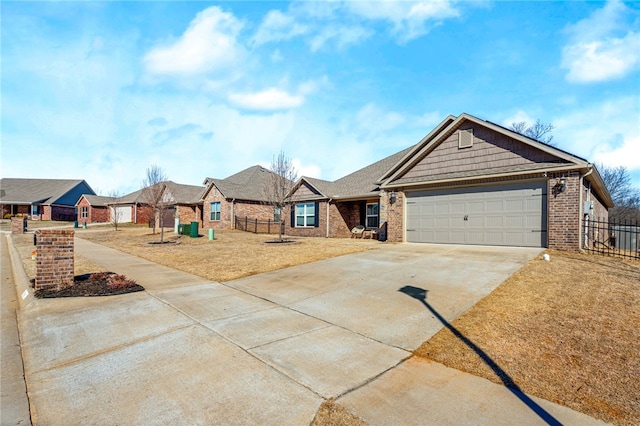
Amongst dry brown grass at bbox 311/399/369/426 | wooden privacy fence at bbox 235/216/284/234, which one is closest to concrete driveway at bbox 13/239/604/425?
dry brown grass at bbox 311/399/369/426

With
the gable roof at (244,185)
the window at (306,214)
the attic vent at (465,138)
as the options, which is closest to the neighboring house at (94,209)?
the gable roof at (244,185)

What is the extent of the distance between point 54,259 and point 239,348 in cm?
556

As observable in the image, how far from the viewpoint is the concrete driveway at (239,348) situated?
2.90 meters

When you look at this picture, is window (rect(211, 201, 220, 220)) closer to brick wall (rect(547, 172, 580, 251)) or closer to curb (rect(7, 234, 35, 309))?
curb (rect(7, 234, 35, 309))

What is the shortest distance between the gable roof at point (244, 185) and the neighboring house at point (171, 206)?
11.6 ft

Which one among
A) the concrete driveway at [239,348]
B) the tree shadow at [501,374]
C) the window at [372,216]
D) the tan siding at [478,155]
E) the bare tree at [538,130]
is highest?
the bare tree at [538,130]

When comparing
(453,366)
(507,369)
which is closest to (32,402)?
(453,366)

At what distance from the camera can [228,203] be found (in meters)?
26.6

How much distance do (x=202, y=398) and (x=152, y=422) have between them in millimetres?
461

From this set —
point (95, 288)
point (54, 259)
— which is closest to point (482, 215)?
point (95, 288)

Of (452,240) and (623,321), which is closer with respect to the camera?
(623,321)

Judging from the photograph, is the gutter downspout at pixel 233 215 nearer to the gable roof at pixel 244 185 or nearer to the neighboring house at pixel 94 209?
the gable roof at pixel 244 185

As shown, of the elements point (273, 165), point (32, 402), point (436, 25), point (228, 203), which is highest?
point (436, 25)

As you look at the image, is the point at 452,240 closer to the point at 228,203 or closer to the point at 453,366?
the point at 453,366
